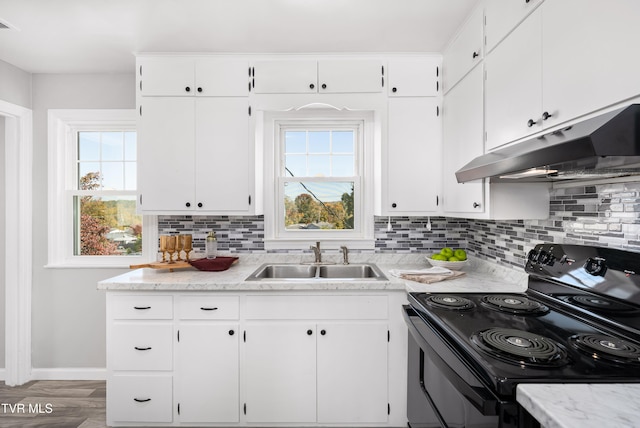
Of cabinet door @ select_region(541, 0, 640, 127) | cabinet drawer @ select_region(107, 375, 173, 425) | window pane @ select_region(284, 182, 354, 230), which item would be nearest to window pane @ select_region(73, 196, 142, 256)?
cabinet drawer @ select_region(107, 375, 173, 425)

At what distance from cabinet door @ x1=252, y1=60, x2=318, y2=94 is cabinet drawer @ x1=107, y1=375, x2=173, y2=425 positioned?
1.96 meters

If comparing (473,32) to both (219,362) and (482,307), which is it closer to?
(482,307)

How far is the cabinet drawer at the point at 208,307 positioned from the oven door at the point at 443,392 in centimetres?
99

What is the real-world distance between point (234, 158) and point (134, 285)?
101cm

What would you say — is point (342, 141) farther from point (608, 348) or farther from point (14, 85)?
point (14, 85)

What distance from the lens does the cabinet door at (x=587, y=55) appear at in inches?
36.2

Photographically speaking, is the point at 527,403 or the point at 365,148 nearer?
the point at 527,403

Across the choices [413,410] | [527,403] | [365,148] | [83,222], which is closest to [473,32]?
[365,148]

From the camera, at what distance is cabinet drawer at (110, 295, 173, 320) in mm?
1954

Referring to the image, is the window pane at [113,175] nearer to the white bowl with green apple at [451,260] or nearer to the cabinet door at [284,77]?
the cabinet door at [284,77]

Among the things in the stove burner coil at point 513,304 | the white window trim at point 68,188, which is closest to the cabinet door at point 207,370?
the white window trim at point 68,188

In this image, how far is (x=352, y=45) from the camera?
87.0 inches

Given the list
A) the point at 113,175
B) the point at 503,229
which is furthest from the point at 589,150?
the point at 113,175

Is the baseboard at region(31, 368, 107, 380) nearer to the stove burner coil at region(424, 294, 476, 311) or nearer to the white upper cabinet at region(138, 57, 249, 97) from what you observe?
the white upper cabinet at region(138, 57, 249, 97)
